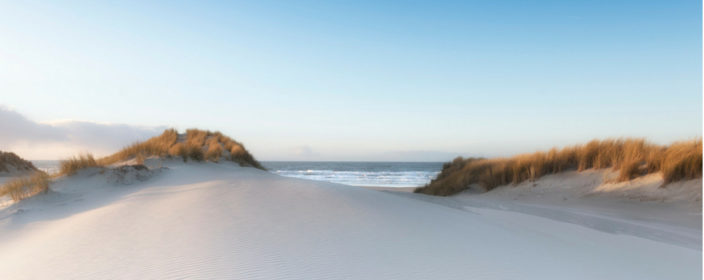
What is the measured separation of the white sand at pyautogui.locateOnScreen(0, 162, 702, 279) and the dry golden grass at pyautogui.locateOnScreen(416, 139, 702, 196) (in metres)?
3.72

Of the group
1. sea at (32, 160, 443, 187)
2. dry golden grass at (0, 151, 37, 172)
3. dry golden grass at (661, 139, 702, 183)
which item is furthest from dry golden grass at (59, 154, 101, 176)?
dry golden grass at (661, 139, 702, 183)

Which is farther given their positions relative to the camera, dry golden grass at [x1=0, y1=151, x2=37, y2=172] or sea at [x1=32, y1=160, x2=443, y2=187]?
sea at [x1=32, y1=160, x2=443, y2=187]

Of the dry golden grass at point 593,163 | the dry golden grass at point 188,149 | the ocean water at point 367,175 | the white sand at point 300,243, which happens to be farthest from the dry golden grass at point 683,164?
the ocean water at point 367,175

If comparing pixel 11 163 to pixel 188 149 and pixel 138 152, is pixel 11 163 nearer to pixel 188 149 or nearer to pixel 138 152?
pixel 138 152

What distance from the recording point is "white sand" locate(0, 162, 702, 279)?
6.89 ft

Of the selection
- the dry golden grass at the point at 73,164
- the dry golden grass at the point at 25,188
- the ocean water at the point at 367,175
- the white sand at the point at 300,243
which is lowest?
the ocean water at the point at 367,175

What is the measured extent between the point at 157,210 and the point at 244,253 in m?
1.71

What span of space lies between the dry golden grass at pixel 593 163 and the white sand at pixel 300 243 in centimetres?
372

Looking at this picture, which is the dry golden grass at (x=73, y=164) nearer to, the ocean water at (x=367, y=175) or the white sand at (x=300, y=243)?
the white sand at (x=300, y=243)

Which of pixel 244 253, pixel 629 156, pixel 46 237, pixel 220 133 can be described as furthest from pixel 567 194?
pixel 220 133

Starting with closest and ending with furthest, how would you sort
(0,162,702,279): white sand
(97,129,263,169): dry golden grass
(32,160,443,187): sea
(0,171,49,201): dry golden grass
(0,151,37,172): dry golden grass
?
(0,162,702,279): white sand < (0,171,49,201): dry golden grass < (97,129,263,169): dry golden grass < (0,151,37,172): dry golden grass < (32,160,443,187): sea

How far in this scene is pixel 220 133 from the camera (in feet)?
44.0

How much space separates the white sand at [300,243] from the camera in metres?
2.10

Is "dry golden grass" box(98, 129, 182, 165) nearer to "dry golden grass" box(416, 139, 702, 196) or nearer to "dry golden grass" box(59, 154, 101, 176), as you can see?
"dry golden grass" box(59, 154, 101, 176)
